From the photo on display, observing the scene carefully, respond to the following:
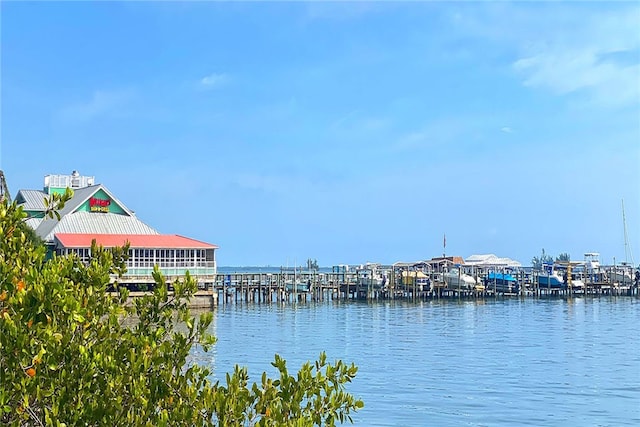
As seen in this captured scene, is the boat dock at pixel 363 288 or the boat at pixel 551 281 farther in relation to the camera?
the boat at pixel 551 281

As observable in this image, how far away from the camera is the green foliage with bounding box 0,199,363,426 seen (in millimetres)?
5328

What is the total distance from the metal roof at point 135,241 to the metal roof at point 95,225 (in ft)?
4.27

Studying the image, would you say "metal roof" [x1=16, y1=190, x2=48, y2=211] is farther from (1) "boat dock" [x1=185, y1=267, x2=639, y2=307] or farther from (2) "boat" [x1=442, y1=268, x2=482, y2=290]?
(2) "boat" [x1=442, y1=268, x2=482, y2=290]

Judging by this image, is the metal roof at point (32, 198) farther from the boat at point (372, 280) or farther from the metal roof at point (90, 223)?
the boat at point (372, 280)

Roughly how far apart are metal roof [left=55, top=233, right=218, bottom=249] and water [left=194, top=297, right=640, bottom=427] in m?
5.64

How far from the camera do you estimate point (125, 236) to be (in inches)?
1954

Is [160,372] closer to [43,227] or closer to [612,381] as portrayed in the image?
[612,381]

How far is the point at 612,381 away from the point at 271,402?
895 inches

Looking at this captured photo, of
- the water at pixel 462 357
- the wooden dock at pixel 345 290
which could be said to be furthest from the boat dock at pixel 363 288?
the water at pixel 462 357

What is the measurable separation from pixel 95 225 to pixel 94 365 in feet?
157

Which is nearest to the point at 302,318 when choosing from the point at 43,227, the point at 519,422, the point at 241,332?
the point at 241,332

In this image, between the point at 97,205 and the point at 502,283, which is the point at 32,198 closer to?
the point at 97,205

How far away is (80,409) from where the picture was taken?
17.7ft

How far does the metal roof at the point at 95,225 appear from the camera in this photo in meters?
49.6
